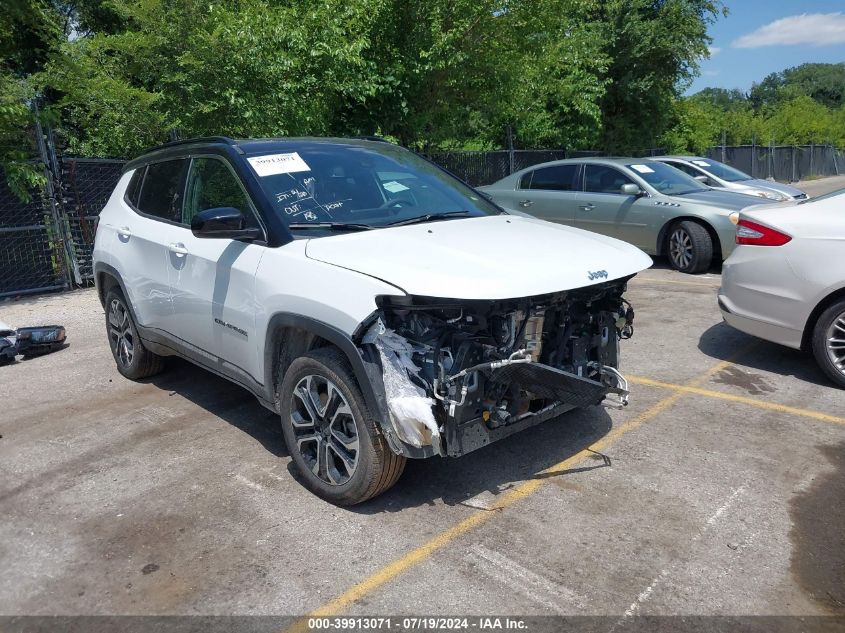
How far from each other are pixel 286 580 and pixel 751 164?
34.6 m

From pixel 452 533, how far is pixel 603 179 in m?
8.47

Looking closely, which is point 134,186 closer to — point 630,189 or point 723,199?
point 630,189

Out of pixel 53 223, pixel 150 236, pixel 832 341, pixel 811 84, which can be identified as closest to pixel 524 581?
pixel 832 341

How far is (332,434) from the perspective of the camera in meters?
3.62

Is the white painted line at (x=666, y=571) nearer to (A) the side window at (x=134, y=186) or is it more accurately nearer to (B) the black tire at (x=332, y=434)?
(B) the black tire at (x=332, y=434)

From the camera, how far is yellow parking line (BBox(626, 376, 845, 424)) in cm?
466

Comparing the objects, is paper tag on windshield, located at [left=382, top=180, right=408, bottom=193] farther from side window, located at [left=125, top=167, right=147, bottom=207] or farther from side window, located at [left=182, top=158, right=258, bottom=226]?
side window, located at [left=125, top=167, right=147, bottom=207]

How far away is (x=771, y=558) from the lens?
123 inches

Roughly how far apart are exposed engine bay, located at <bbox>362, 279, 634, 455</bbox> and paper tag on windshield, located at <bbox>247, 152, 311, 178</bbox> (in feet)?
4.72

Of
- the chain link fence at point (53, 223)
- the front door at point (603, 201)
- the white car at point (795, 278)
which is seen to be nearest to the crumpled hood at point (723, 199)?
the front door at point (603, 201)

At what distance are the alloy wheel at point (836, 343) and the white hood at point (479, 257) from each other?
196 centimetres

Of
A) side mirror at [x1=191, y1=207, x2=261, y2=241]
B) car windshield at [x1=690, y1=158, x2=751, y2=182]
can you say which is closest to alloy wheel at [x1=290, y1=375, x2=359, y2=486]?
side mirror at [x1=191, y1=207, x2=261, y2=241]

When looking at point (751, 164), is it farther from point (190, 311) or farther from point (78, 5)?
point (190, 311)

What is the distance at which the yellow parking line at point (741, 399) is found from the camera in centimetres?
466
